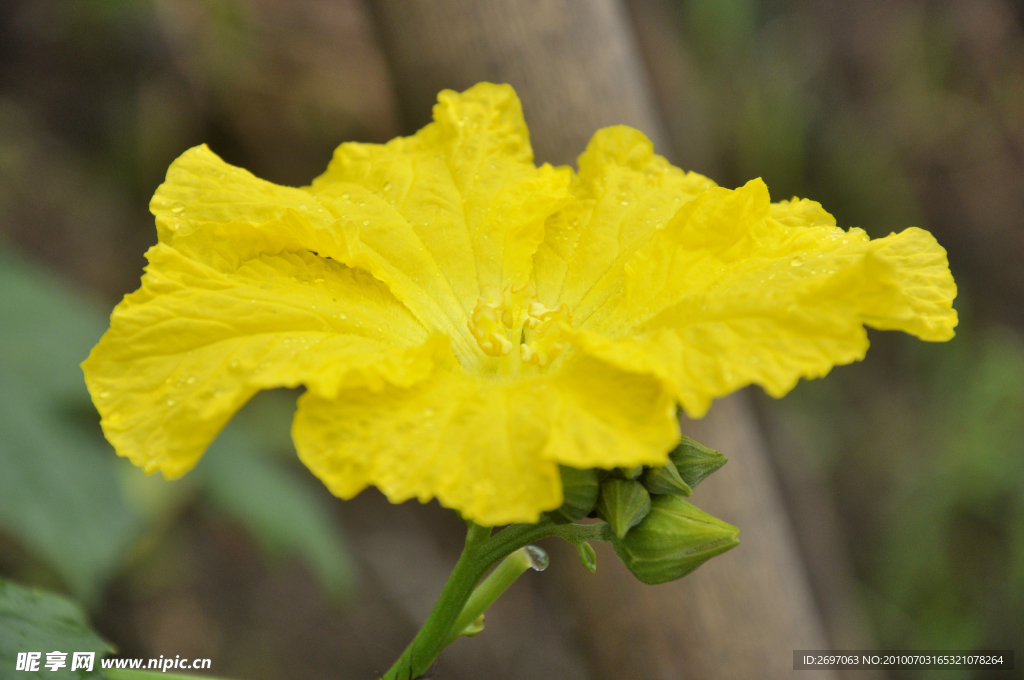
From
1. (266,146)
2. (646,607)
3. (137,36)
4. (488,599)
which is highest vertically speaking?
(137,36)

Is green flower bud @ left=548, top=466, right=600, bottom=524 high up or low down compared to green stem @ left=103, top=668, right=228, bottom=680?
up

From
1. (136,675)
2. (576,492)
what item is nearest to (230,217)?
(576,492)

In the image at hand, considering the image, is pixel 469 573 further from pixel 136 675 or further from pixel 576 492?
pixel 136 675

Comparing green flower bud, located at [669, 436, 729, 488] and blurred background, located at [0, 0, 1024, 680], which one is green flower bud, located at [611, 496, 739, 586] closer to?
green flower bud, located at [669, 436, 729, 488]

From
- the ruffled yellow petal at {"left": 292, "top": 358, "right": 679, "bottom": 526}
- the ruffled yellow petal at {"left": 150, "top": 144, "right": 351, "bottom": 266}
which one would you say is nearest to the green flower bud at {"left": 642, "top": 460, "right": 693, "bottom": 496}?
the ruffled yellow petal at {"left": 292, "top": 358, "right": 679, "bottom": 526}

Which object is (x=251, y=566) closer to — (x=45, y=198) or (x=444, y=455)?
(x=45, y=198)

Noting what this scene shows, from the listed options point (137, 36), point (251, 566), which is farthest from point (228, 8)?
point (251, 566)

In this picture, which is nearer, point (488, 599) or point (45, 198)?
point (488, 599)

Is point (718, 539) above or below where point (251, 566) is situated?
above
